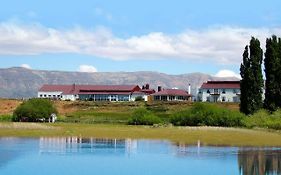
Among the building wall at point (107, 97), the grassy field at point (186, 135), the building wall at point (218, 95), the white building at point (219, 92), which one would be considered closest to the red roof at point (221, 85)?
the white building at point (219, 92)

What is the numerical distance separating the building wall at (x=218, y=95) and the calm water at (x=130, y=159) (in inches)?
4425

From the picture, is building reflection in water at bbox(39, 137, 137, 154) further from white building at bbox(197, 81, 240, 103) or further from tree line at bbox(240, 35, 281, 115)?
white building at bbox(197, 81, 240, 103)

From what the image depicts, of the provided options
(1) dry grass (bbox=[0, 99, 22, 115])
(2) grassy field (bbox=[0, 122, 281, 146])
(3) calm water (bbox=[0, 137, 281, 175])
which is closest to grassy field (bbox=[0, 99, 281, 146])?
(2) grassy field (bbox=[0, 122, 281, 146])

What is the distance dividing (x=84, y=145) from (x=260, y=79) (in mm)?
41768

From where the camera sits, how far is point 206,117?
108 meters

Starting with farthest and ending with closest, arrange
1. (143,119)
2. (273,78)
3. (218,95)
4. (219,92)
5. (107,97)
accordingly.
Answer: (107,97)
(219,92)
(218,95)
(143,119)
(273,78)

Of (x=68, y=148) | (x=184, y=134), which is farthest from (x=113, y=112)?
(x=68, y=148)

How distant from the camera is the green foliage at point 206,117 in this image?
105m

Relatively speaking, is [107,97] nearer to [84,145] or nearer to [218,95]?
[218,95]

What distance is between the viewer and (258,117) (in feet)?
313

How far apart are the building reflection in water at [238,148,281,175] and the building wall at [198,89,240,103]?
11823cm

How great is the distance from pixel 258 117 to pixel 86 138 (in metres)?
30.9

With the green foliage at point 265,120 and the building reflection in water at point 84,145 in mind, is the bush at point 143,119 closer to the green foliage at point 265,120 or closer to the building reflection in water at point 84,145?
the green foliage at point 265,120

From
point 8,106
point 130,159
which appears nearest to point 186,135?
point 130,159
